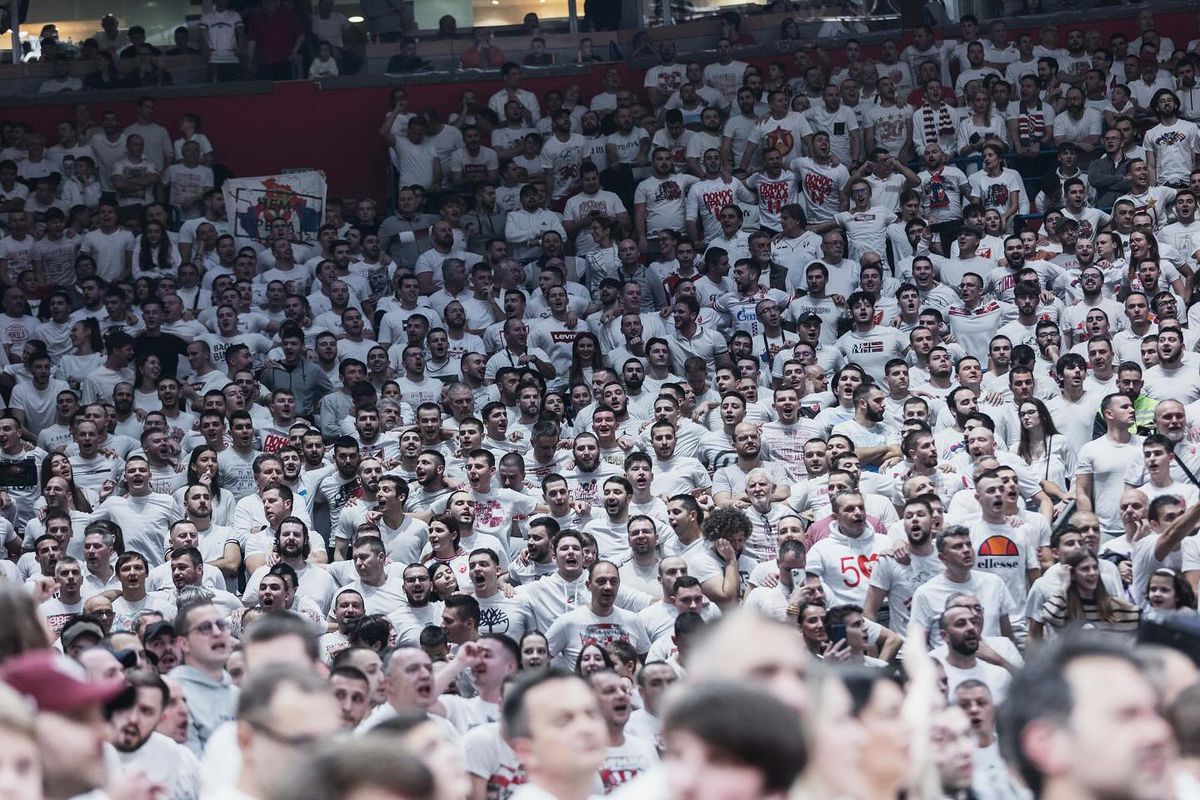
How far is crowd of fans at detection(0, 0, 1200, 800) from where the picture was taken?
437cm

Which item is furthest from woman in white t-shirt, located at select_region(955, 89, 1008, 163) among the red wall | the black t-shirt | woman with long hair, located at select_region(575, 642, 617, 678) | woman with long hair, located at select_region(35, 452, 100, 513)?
woman with long hair, located at select_region(575, 642, 617, 678)

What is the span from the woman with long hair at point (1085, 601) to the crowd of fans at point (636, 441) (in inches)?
1.1

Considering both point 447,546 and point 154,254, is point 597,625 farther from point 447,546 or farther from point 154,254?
point 154,254

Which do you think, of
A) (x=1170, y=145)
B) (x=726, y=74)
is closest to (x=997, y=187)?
(x=1170, y=145)

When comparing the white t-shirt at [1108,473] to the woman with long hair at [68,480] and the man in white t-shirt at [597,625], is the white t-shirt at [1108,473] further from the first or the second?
the woman with long hair at [68,480]

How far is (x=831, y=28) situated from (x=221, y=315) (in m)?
9.07

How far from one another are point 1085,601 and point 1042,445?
8.61 ft

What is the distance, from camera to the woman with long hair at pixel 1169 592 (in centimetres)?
1034

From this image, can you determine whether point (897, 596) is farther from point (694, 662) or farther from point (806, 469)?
point (694, 662)

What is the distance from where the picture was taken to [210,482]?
1313 cm

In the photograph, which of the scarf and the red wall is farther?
the red wall

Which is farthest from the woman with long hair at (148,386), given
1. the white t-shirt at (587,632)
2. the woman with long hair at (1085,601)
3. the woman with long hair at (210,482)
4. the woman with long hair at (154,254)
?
the woman with long hair at (1085,601)

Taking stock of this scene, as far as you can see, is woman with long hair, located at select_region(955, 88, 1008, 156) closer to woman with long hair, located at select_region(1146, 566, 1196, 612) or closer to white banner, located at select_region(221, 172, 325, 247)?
white banner, located at select_region(221, 172, 325, 247)

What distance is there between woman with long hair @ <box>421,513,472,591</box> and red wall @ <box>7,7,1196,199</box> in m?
9.37
